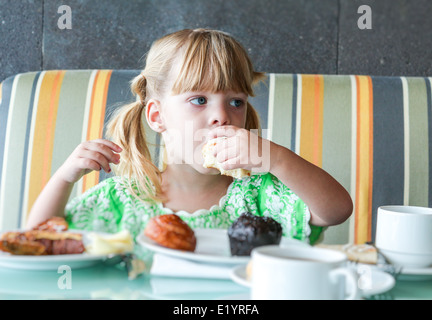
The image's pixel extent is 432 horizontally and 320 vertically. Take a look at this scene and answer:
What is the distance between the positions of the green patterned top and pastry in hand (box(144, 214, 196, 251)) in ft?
0.71

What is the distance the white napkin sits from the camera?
494 millimetres

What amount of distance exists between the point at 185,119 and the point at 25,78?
0.53 metres

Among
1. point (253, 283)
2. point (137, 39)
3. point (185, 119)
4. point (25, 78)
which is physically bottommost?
point (253, 283)

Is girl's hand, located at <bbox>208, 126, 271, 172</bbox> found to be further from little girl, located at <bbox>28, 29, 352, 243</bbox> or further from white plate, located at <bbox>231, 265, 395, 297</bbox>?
white plate, located at <bbox>231, 265, 395, 297</bbox>

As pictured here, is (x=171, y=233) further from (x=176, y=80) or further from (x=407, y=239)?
(x=176, y=80)

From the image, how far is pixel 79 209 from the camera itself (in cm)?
78

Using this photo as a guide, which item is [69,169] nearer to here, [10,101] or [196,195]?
[196,195]

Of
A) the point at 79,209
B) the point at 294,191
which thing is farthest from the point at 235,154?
the point at 79,209

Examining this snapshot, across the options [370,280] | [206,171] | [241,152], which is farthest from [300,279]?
[206,171]

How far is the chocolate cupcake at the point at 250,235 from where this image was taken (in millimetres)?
526

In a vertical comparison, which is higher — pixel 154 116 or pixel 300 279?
pixel 154 116

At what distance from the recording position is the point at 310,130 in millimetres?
1280

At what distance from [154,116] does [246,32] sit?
52 centimetres

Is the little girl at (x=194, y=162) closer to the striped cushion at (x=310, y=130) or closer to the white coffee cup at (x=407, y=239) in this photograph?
the striped cushion at (x=310, y=130)
